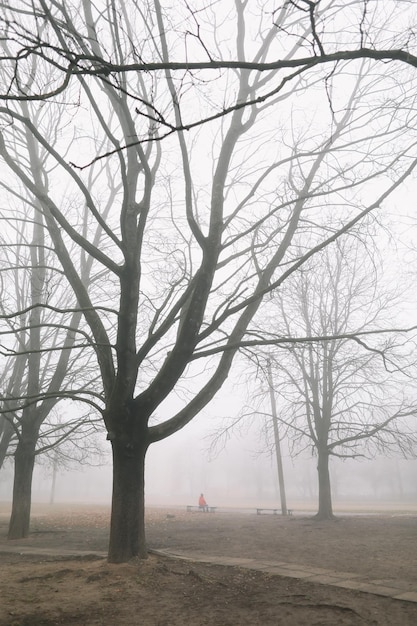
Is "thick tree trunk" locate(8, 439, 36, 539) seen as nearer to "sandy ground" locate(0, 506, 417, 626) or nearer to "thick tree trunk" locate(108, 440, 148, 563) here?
"sandy ground" locate(0, 506, 417, 626)

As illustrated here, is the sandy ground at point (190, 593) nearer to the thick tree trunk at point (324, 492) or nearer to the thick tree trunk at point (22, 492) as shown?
the thick tree trunk at point (22, 492)

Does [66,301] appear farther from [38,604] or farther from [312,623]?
[312,623]

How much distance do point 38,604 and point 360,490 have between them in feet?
264

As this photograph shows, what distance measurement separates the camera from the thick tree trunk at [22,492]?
11.2 metres

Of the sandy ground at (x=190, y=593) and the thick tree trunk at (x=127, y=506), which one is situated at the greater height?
the thick tree trunk at (x=127, y=506)

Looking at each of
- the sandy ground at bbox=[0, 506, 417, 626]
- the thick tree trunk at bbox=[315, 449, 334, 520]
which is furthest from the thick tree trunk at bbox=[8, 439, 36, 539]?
the thick tree trunk at bbox=[315, 449, 334, 520]

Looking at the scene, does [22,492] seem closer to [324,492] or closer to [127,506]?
[127,506]

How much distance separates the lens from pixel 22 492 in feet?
37.6

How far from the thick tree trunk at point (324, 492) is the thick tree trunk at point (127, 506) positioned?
11441 millimetres

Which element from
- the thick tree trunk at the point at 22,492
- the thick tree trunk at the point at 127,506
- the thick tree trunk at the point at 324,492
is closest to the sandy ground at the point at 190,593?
the thick tree trunk at the point at 127,506

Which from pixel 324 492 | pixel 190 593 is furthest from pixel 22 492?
pixel 324 492

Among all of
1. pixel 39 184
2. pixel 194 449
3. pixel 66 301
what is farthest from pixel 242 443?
pixel 39 184

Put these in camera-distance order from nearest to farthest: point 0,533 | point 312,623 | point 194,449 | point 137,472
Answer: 1. point 312,623
2. point 137,472
3. point 0,533
4. point 194,449

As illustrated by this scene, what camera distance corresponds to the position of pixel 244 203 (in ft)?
25.9
